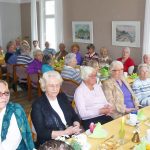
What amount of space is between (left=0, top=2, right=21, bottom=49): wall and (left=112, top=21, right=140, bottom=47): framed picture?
15.5ft

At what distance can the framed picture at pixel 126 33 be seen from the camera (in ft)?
19.8

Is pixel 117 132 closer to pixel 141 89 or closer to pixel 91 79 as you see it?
pixel 91 79

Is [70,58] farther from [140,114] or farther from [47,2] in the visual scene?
[47,2]

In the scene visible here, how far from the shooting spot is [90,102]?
307 centimetres

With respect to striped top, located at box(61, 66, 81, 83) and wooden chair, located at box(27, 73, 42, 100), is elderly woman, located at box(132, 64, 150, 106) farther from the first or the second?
wooden chair, located at box(27, 73, 42, 100)

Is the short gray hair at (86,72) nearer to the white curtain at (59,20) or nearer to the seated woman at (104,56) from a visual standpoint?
the seated woman at (104,56)

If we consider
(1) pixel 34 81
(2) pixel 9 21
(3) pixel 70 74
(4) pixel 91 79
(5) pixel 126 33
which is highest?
(2) pixel 9 21

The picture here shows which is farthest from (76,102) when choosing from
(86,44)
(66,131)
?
(86,44)

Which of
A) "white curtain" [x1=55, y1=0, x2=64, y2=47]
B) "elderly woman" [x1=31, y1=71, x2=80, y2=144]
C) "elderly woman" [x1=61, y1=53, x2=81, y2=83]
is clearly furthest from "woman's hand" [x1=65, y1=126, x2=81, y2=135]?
"white curtain" [x1=55, y1=0, x2=64, y2=47]

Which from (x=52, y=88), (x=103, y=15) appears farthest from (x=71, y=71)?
(x=103, y=15)

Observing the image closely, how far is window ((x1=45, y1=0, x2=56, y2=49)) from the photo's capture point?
859 centimetres

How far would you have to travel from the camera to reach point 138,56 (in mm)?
6082

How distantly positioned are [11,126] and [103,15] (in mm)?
5176

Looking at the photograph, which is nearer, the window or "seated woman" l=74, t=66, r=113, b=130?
"seated woman" l=74, t=66, r=113, b=130
